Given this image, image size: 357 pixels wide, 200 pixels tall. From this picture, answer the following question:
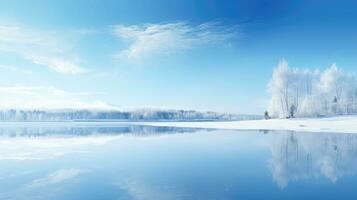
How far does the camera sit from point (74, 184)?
10.4m

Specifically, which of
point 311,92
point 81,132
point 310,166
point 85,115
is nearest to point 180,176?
point 310,166

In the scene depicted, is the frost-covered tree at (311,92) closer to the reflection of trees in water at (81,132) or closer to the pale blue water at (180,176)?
the reflection of trees in water at (81,132)

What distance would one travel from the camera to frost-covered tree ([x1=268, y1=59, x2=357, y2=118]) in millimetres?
61719

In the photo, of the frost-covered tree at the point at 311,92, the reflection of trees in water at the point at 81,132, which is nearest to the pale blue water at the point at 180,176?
the reflection of trees in water at the point at 81,132

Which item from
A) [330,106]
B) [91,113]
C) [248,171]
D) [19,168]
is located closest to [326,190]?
[248,171]

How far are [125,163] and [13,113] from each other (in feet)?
633

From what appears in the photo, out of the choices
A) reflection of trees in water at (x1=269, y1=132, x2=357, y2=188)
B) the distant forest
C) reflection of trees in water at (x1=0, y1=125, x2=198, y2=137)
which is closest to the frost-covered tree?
reflection of trees in water at (x1=0, y1=125, x2=198, y2=137)

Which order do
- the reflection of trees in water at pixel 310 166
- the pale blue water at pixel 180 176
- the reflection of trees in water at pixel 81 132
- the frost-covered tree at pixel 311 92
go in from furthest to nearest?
1. the frost-covered tree at pixel 311 92
2. the reflection of trees in water at pixel 81 132
3. the reflection of trees in water at pixel 310 166
4. the pale blue water at pixel 180 176

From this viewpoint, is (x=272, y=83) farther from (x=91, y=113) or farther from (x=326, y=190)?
(x=91, y=113)

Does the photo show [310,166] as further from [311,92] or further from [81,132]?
[311,92]

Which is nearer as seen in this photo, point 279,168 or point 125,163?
point 279,168

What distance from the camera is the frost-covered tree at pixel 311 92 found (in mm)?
61719

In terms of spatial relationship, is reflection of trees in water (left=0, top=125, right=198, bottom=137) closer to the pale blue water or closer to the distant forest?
the pale blue water

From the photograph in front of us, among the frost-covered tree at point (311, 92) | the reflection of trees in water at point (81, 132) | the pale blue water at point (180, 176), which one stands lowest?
the reflection of trees in water at point (81, 132)
